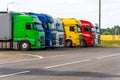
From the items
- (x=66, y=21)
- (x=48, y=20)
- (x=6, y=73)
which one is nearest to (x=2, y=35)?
(x=48, y=20)

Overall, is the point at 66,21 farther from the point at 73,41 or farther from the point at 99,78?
the point at 99,78

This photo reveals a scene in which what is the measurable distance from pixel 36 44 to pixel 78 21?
11454 mm

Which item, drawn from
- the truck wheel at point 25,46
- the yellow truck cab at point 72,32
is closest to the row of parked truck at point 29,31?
the truck wheel at point 25,46

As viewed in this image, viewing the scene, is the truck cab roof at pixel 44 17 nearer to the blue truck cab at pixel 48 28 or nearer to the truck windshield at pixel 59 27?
the blue truck cab at pixel 48 28

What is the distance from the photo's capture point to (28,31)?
39.3 metres

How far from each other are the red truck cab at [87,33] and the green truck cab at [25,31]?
11786mm

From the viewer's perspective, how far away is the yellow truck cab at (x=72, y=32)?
4853 cm

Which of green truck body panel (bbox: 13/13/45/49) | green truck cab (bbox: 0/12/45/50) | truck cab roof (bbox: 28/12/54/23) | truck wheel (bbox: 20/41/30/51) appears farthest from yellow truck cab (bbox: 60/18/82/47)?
truck wheel (bbox: 20/41/30/51)

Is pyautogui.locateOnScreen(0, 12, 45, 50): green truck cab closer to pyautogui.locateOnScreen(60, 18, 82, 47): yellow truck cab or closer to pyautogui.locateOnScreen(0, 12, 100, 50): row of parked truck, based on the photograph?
pyautogui.locateOnScreen(0, 12, 100, 50): row of parked truck

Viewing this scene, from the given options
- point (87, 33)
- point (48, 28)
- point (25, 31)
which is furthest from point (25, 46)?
point (87, 33)

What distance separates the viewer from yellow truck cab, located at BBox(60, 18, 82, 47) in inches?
1911

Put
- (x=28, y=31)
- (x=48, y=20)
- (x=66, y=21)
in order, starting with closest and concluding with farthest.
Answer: (x=28, y=31) < (x=48, y=20) < (x=66, y=21)

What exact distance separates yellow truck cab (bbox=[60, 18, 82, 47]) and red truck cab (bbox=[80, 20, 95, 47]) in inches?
62.3

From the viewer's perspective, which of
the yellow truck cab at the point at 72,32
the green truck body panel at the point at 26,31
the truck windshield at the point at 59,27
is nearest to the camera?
the green truck body panel at the point at 26,31
